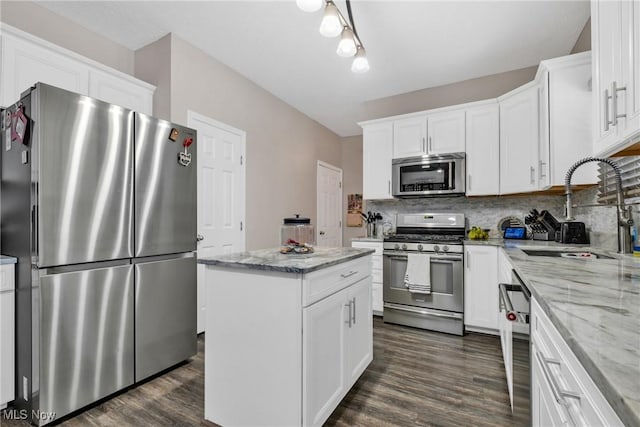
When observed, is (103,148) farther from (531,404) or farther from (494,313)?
(494,313)

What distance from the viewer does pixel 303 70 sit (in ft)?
11.5

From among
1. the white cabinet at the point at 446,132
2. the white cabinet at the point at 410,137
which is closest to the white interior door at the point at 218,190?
the white cabinet at the point at 410,137

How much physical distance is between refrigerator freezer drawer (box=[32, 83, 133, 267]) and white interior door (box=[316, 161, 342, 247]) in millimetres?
3489

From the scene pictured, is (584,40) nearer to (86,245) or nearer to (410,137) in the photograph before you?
(410,137)

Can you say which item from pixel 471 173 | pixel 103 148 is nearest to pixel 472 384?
pixel 471 173

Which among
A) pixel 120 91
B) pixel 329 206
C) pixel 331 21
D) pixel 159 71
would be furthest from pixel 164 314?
pixel 329 206

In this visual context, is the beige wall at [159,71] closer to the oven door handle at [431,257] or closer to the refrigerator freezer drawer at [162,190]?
the refrigerator freezer drawer at [162,190]

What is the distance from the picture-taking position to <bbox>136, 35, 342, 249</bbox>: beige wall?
9.54 feet

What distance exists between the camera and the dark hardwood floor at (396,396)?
1737 millimetres

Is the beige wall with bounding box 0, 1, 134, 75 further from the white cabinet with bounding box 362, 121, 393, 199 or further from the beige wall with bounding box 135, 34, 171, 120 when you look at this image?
the white cabinet with bounding box 362, 121, 393, 199

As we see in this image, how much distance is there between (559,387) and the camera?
74 cm

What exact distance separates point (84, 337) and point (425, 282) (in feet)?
9.43

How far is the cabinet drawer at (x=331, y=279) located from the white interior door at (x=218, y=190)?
1.70 metres

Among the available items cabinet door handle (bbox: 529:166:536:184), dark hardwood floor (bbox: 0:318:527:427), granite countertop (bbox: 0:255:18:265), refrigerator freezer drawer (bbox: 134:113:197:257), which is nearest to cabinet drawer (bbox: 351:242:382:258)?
dark hardwood floor (bbox: 0:318:527:427)
